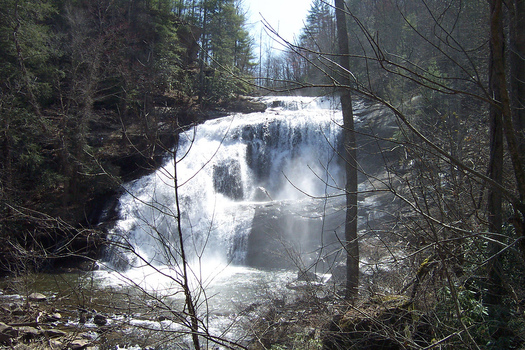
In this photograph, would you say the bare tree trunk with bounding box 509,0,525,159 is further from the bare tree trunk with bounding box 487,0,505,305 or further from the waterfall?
the waterfall

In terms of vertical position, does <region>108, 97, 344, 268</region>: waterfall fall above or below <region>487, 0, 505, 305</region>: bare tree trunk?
below

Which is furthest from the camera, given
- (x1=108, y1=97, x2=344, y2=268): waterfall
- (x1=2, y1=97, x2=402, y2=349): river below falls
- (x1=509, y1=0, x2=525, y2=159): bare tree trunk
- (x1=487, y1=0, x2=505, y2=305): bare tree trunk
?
(x1=108, y1=97, x2=344, y2=268): waterfall

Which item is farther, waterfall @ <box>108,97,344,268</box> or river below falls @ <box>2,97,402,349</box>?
waterfall @ <box>108,97,344,268</box>

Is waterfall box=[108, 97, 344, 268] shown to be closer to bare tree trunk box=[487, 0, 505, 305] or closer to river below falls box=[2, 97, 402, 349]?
river below falls box=[2, 97, 402, 349]

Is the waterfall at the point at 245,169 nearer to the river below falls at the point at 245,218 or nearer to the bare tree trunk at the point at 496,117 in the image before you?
the river below falls at the point at 245,218

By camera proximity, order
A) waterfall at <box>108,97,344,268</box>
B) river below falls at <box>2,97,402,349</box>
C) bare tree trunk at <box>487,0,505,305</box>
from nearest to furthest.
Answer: bare tree trunk at <box>487,0,505,305</box> → river below falls at <box>2,97,402,349</box> → waterfall at <box>108,97,344,268</box>

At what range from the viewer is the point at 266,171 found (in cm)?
1828

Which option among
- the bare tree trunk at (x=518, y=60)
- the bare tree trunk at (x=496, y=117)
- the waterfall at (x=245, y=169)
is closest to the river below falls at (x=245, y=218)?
the waterfall at (x=245, y=169)

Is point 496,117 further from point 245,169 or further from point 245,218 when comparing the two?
point 245,169

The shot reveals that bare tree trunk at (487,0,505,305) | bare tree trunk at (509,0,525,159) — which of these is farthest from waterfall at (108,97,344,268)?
bare tree trunk at (509,0,525,159)

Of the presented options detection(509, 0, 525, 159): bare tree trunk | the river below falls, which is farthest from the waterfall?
detection(509, 0, 525, 159): bare tree trunk

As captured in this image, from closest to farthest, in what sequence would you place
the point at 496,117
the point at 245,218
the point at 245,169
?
1. the point at 496,117
2. the point at 245,218
3. the point at 245,169

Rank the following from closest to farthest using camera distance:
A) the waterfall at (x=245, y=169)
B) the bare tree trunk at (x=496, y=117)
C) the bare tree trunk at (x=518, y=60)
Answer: the bare tree trunk at (x=496, y=117) < the bare tree trunk at (x=518, y=60) < the waterfall at (x=245, y=169)

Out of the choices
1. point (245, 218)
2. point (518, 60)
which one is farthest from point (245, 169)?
point (518, 60)
